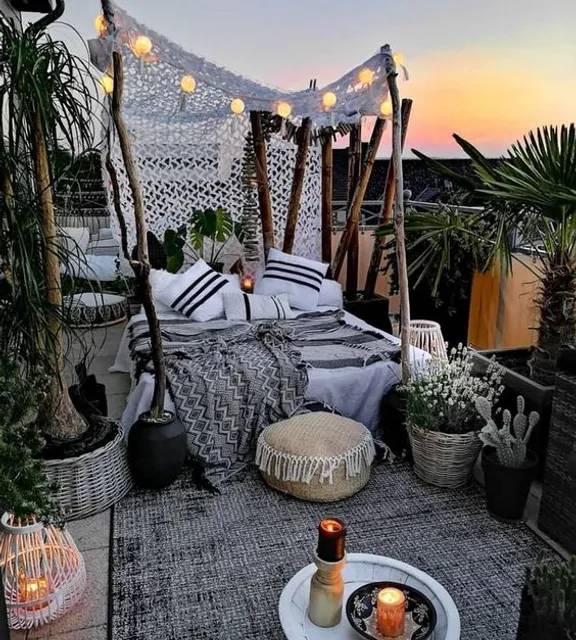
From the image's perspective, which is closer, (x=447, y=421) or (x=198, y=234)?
(x=447, y=421)

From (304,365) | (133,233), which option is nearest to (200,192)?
(133,233)

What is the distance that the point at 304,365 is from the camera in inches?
120

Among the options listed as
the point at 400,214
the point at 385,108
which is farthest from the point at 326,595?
the point at 385,108

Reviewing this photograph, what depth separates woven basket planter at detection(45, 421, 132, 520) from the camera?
229cm

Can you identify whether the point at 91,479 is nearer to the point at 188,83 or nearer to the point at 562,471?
the point at 562,471

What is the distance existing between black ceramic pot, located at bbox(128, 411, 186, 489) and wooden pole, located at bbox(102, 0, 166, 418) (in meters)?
0.08

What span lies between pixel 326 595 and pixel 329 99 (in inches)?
122

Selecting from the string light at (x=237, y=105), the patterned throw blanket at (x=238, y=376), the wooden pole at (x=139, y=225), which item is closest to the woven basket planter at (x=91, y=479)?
the wooden pole at (x=139, y=225)

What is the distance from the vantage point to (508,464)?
236 cm

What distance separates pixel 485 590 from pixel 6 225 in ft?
6.80

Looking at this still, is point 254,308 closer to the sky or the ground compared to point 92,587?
closer to the sky

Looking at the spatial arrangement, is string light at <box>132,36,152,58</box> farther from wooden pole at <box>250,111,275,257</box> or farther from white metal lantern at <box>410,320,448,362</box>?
white metal lantern at <box>410,320,448,362</box>

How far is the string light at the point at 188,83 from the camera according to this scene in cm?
352

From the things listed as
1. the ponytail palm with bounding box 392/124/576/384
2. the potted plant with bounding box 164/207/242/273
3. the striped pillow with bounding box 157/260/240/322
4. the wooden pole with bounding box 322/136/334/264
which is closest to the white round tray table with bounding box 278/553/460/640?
the ponytail palm with bounding box 392/124/576/384
